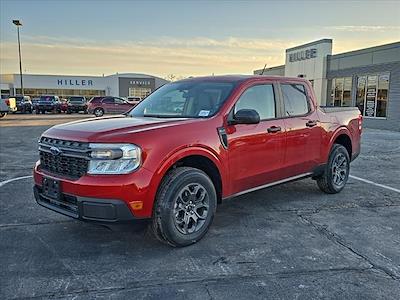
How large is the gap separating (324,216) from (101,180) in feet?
10.4

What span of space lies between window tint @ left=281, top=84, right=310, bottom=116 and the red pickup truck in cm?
2

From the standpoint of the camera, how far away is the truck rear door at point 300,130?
17.5 ft

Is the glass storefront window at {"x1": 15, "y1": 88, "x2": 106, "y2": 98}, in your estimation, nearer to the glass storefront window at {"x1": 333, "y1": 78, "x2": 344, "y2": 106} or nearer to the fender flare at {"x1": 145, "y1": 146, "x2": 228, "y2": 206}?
the glass storefront window at {"x1": 333, "y1": 78, "x2": 344, "y2": 106}

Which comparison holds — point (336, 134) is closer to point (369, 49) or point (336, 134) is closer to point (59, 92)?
point (369, 49)

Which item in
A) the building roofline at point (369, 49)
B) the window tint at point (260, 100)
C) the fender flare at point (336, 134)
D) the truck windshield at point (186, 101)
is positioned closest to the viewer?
the truck windshield at point (186, 101)

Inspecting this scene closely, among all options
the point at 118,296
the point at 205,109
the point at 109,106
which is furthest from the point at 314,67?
the point at 118,296

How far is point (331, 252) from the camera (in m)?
4.04

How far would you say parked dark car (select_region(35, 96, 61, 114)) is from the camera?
37.6m

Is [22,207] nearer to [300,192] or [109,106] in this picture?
[300,192]

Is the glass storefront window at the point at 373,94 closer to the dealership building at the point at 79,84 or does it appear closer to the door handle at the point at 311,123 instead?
the door handle at the point at 311,123

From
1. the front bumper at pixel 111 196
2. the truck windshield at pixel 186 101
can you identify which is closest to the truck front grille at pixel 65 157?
the front bumper at pixel 111 196

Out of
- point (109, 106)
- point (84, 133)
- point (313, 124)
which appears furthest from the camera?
point (109, 106)

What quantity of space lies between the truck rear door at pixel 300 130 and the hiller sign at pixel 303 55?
23189mm

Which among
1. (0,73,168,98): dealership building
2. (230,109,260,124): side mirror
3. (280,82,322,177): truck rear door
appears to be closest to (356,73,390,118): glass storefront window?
(280,82,322,177): truck rear door
